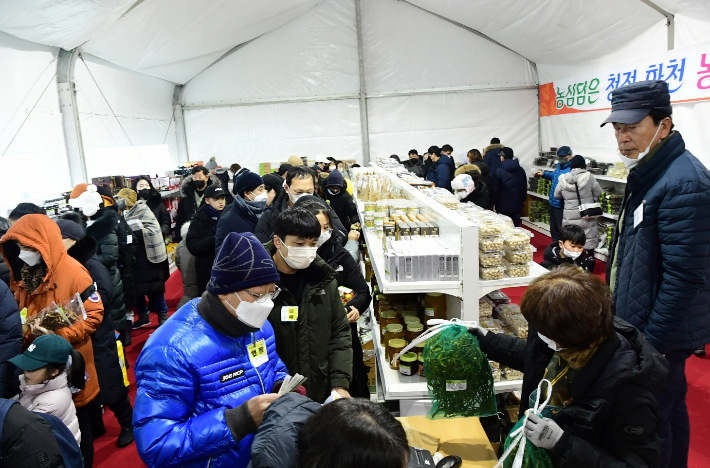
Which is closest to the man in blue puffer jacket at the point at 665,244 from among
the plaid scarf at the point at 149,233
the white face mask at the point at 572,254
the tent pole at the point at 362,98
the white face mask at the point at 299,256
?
Answer: the white face mask at the point at 299,256

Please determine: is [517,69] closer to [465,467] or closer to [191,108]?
[191,108]

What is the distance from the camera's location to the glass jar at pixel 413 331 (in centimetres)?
284

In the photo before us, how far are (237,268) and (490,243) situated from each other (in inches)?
58.8

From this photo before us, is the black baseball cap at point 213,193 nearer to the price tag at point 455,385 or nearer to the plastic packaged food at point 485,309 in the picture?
the plastic packaged food at point 485,309

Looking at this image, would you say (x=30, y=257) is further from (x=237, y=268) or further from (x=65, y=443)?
(x=237, y=268)

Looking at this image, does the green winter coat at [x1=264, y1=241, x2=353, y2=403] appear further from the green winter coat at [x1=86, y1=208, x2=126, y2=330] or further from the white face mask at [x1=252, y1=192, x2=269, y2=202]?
the green winter coat at [x1=86, y1=208, x2=126, y2=330]

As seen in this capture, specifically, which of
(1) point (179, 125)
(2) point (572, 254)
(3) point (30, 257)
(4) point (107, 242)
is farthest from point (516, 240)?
(1) point (179, 125)

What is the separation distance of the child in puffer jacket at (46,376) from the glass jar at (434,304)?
1932mm

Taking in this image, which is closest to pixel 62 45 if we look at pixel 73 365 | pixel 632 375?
pixel 73 365

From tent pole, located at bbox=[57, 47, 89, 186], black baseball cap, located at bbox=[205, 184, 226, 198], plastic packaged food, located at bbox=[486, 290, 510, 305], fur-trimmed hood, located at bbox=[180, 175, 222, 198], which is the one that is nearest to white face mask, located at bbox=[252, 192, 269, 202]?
black baseball cap, located at bbox=[205, 184, 226, 198]

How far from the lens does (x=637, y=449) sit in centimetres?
139

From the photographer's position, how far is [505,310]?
3033 mm

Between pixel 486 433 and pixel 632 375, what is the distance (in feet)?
4.55

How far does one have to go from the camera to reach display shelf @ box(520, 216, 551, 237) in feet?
33.4
